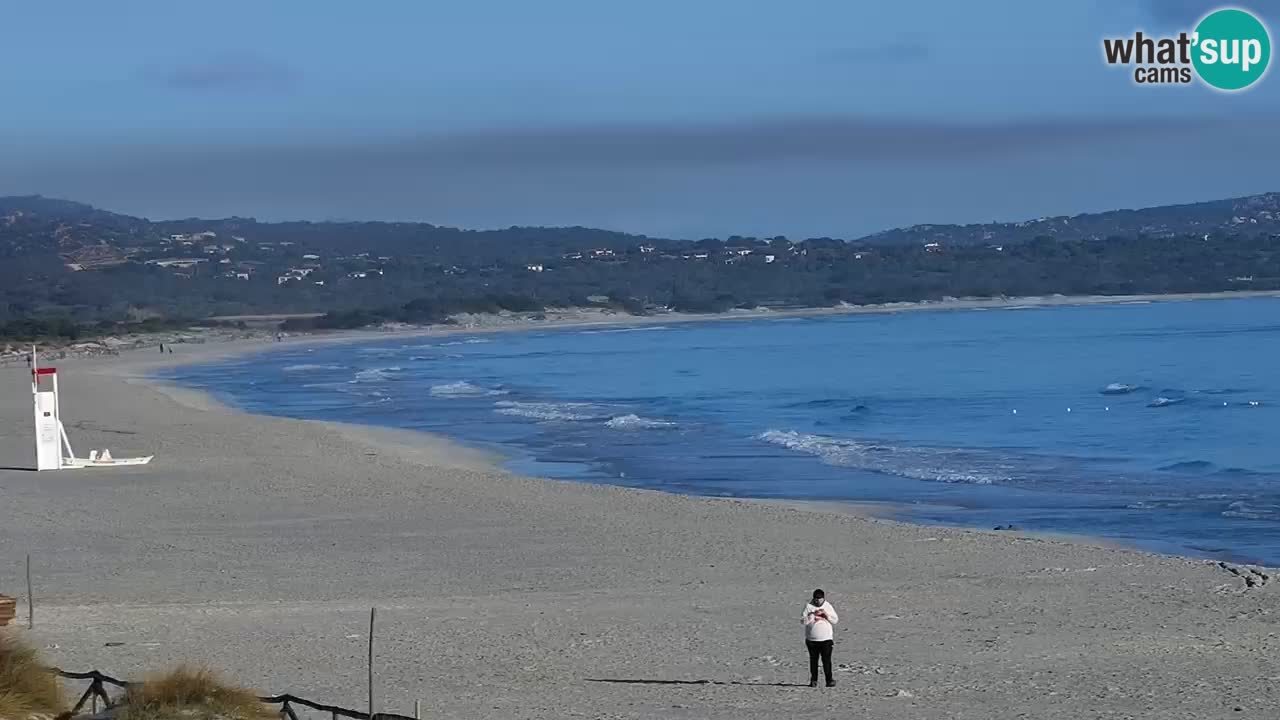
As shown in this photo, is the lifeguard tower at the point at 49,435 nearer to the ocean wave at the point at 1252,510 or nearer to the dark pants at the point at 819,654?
the ocean wave at the point at 1252,510

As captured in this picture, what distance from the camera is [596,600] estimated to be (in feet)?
48.5

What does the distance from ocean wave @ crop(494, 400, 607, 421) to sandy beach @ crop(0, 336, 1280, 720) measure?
1311 cm

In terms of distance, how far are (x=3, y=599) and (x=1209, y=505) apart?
15.8m

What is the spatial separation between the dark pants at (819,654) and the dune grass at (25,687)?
460cm

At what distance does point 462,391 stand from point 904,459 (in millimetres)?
19433

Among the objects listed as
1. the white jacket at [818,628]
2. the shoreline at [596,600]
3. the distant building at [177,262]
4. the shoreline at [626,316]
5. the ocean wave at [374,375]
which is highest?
the distant building at [177,262]

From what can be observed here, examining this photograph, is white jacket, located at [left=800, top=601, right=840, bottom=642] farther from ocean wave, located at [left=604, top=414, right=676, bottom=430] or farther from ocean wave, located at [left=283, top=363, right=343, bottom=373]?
ocean wave, located at [left=283, top=363, right=343, bottom=373]

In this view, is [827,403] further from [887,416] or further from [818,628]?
[818,628]

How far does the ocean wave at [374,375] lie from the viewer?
52625mm

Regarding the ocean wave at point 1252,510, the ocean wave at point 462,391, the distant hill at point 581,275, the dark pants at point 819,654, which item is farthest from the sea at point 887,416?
the distant hill at point 581,275

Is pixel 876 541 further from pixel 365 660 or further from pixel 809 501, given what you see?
pixel 365 660

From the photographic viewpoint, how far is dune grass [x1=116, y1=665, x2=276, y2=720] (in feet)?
27.0

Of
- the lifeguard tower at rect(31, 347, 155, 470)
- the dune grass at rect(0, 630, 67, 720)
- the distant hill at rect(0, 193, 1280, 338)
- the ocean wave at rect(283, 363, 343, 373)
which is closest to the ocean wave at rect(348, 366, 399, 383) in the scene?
the ocean wave at rect(283, 363, 343, 373)

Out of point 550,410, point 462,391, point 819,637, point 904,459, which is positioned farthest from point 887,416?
point 819,637
